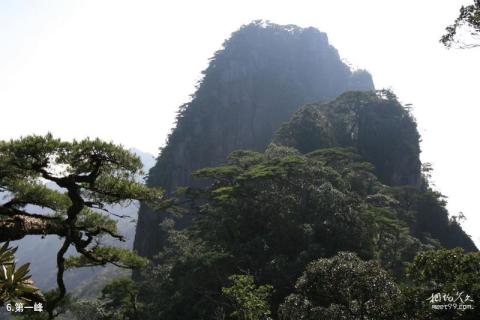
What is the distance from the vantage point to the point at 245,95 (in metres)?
70.4

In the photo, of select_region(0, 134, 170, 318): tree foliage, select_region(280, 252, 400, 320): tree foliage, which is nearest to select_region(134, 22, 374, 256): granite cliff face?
select_region(280, 252, 400, 320): tree foliage

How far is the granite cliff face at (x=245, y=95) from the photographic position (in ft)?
206

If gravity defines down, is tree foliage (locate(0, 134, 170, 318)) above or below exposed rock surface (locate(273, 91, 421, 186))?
below

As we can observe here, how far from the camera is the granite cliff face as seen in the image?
62844 mm

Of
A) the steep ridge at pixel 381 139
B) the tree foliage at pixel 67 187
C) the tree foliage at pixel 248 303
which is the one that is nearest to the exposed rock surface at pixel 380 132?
the steep ridge at pixel 381 139

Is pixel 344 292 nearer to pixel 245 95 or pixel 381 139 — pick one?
pixel 381 139

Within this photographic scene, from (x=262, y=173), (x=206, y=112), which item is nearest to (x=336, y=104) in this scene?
(x=206, y=112)

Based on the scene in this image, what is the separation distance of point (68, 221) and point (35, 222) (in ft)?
2.24

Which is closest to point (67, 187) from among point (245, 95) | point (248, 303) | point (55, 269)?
point (248, 303)

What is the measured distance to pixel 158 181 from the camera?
61.7 m

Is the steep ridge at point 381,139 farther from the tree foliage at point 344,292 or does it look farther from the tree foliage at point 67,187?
the tree foliage at point 67,187

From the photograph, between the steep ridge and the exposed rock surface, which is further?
the exposed rock surface

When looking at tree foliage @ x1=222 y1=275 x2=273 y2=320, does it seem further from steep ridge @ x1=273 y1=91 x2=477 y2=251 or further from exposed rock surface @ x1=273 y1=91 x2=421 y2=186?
exposed rock surface @ x1=273 y1=91 x2=421 y2=186

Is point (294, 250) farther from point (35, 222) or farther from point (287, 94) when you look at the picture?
point (287, 94)
